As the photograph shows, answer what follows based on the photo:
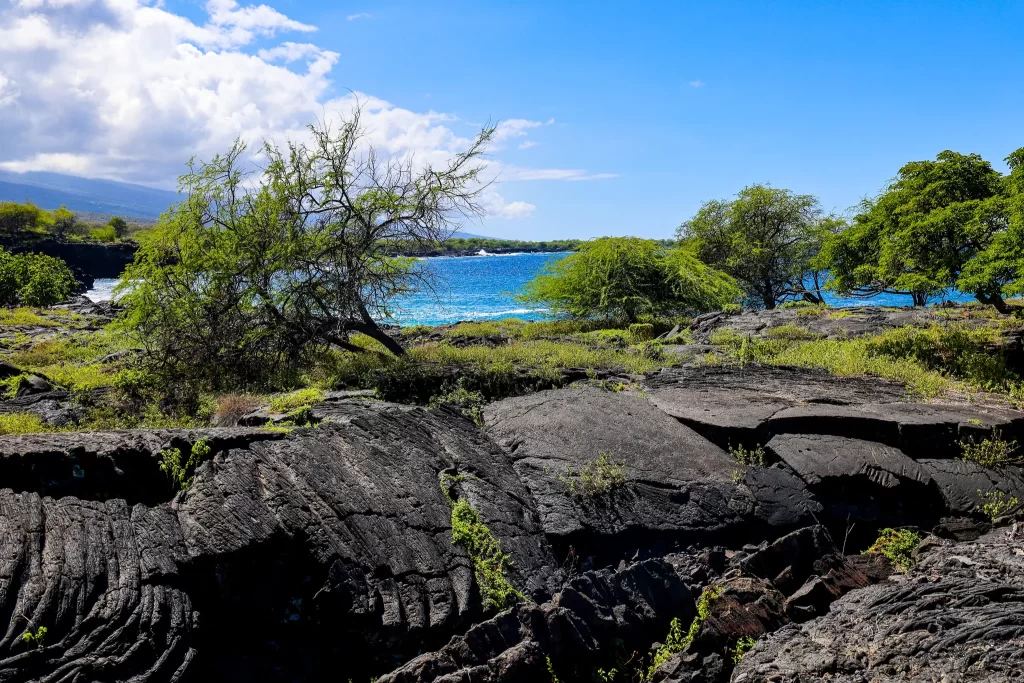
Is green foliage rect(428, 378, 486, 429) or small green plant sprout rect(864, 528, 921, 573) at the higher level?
green foliage rect(428, 378, 486, 429)

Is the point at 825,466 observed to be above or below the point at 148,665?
above

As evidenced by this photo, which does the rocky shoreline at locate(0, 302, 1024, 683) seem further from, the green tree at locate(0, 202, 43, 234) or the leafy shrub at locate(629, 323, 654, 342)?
the green tree at locate(0, 202, 43, 234)

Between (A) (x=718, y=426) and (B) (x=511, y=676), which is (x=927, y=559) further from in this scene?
(B) (x=511, y=676)

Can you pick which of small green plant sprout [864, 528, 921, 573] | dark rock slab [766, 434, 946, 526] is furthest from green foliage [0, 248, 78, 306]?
small green plant sprout [864, 528, 921, 573]

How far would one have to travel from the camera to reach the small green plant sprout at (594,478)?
270 inches

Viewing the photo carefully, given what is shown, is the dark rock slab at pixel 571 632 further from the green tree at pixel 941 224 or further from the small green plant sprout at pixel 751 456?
the green tree at pixel 941 224

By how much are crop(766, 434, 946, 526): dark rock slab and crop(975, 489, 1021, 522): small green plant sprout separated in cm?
39

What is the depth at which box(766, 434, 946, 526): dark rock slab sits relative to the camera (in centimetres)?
701

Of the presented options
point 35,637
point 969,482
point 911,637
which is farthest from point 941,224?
point 35,637

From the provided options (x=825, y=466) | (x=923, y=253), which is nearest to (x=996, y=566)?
(x=825, y=466)

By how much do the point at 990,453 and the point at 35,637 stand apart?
9.61 metres

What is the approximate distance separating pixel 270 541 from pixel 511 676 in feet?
7.60

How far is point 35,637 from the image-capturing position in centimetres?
430

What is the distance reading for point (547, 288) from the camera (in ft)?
74.3
